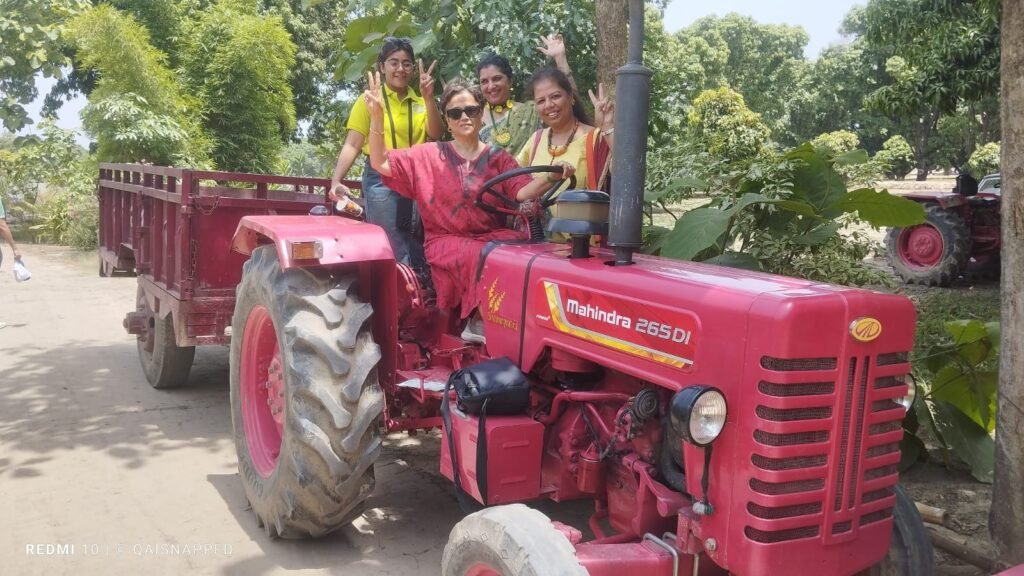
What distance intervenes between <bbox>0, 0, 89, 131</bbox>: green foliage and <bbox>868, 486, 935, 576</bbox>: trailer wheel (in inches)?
361

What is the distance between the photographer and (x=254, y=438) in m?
3.90

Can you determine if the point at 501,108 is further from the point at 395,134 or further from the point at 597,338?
the point at 597,338

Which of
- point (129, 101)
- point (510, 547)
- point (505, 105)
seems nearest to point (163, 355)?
point (505, 105)

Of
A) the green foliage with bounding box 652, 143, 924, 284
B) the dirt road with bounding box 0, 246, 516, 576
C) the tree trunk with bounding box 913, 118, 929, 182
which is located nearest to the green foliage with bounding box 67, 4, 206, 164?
the dirt road with bounding box 0, 246, 516, 576

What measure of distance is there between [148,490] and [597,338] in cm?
263

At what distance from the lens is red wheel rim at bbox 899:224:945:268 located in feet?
33.0

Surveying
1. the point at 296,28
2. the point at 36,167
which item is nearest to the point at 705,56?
the point at 296,28

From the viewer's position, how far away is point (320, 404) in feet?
10.4

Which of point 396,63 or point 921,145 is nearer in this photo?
point 396,63

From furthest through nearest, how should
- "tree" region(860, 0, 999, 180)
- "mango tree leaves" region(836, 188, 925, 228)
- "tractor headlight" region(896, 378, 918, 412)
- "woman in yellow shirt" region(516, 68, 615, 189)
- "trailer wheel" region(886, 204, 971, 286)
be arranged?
1. "tree" region(860, 0, 999, 180)
2. "trailer wheel" region(886, 204, 971, 286)
3. "mango tree leaves" region(836, 188, 925, 228)
4. "woman in yellow shirt" region(516, 68, 615, 189)
5. "tractor headlight" region(896, 378, 918, 412)

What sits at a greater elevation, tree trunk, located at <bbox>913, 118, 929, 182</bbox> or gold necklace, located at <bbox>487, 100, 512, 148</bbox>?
tree trunk, located at <bbox>913, 118, 929, 182</bbox>

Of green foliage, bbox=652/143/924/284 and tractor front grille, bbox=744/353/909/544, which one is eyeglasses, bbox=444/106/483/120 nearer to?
green foliage, bbox=652/143/924/284

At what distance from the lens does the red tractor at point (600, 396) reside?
209 cm

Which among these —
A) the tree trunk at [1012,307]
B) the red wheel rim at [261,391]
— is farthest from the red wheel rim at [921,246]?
the red wheel rim at [261,391]
